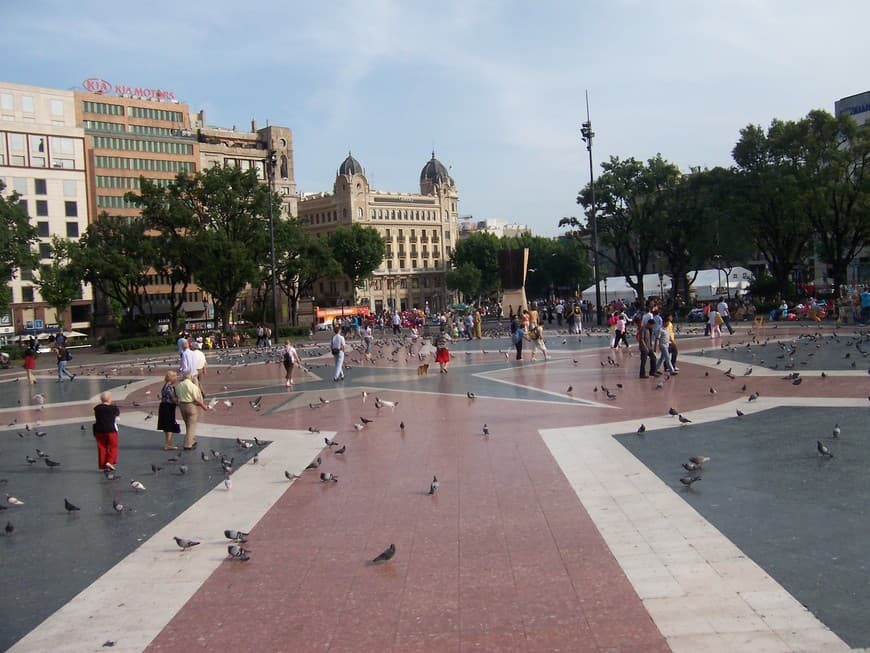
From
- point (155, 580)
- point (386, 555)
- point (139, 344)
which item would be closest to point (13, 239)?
point (139, 344)

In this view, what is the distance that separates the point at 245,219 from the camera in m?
47.4

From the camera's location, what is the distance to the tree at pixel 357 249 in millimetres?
91688

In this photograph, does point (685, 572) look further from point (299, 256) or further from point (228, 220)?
point (299, 256)

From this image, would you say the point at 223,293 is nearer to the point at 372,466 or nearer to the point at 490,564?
the point at 372,466

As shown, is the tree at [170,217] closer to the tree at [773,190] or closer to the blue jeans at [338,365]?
the blue jeans at [338,365]

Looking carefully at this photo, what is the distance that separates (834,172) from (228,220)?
34.1 m

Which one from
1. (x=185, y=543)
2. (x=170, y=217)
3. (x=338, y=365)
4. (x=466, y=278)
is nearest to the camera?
(x=185, y=543)

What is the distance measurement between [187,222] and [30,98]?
41107mm

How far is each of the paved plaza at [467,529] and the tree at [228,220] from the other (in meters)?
30.3

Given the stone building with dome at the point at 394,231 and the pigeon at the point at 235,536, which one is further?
the stone building with dome at the point at 394,231

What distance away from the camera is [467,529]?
7730mm

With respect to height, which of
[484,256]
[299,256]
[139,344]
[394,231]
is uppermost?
[394,231]

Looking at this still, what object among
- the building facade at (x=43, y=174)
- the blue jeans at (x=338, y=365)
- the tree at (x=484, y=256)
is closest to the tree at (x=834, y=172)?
the blue jeans at (x=338, y=365)

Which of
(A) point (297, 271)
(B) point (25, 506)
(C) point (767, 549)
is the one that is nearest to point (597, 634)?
(C) point (767, 549)
